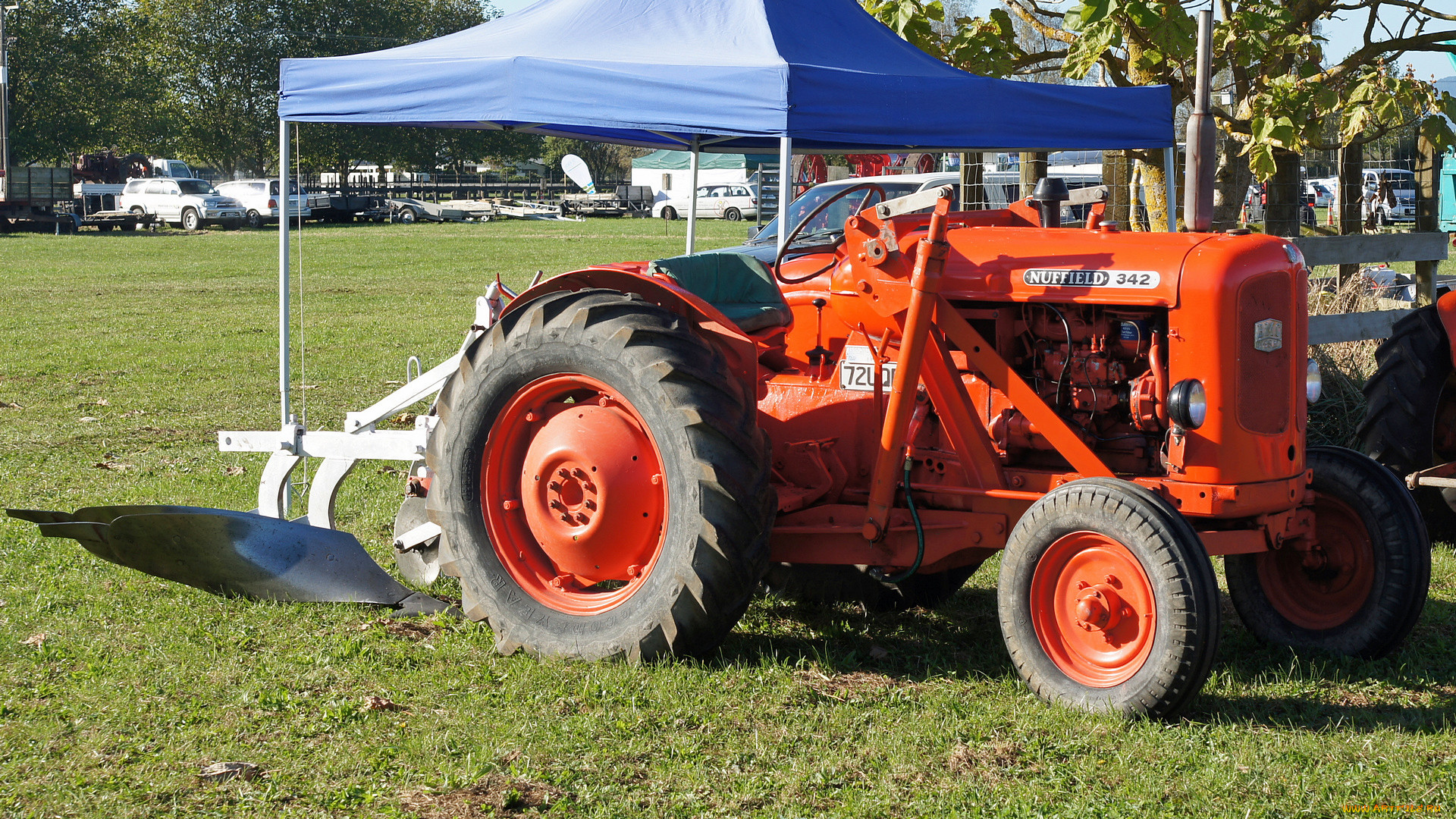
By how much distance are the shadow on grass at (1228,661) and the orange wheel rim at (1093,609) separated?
0.27 metres

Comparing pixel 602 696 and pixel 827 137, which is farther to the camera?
pixel 827 137

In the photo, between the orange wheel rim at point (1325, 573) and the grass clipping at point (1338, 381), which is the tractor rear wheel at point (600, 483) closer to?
the orange wheel rim at point (1325, 573)

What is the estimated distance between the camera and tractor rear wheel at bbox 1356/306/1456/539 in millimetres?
5383

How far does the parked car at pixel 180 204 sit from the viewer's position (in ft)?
121

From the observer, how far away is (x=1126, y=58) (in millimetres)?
8383

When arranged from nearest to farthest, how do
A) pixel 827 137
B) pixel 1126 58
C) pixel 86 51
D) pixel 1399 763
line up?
pixel 1399 763
pixel 827 137
pixel 1126 58
pixel 86 51

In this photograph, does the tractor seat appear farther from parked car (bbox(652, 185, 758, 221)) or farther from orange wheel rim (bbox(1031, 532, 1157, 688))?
parked car (bbox(652, 185, 758, 221))

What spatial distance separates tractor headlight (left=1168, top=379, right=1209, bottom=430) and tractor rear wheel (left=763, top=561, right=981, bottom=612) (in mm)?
1228

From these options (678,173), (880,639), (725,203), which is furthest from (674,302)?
(678,173)

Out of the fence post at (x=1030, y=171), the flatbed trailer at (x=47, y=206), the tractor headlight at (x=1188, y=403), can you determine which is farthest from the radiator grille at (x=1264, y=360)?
the flatbed trailer at (x=47, y=206)

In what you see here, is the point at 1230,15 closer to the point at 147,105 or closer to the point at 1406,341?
the point at 1406,341

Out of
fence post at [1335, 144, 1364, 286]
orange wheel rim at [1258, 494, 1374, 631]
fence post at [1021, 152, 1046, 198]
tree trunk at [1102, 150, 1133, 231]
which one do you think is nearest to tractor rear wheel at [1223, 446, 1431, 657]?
orange wheel rim at [1258, 494, 1374, 631]

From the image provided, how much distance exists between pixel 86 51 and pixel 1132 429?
2055 inches

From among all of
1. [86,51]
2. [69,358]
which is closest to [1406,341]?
[69,358]
